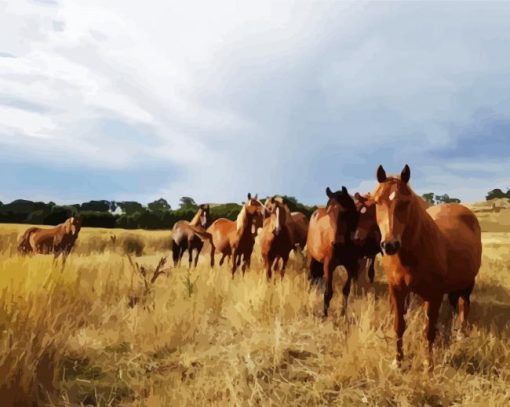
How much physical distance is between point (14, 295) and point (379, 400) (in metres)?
3.65

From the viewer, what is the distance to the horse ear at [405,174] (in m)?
4.50

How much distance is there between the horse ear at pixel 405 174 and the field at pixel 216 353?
4.97ft

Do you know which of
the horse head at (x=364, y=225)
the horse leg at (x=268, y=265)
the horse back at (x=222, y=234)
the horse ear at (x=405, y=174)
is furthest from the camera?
the horse back at (x=222, y=234)

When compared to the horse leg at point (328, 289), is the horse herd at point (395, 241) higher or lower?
higher

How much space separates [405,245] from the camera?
188 inches

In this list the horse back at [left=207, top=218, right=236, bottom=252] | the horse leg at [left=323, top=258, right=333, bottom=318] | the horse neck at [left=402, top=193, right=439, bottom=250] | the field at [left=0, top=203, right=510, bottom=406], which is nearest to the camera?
the field at [left=0, top=203, right=510, bottom=406]

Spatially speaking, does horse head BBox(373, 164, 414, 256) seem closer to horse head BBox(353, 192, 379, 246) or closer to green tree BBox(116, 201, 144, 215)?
horse head BBox(353, 192, 379, 246)

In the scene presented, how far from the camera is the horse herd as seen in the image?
4.52m

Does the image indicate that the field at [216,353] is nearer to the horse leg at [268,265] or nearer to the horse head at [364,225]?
the horse head at [364,225]

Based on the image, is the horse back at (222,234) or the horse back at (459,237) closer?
the horse back at (459,237)

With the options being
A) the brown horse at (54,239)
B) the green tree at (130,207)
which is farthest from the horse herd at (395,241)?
the green tree at (130,207)

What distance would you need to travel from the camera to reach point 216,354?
5.31 meters

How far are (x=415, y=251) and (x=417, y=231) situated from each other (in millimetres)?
188

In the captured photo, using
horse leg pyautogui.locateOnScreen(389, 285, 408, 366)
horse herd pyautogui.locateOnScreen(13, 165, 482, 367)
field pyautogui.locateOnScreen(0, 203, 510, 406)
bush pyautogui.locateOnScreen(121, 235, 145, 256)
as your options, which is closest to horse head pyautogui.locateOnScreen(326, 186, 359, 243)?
horse herd pyautogui.locateOnScreen(13, 165, 482, 367)
